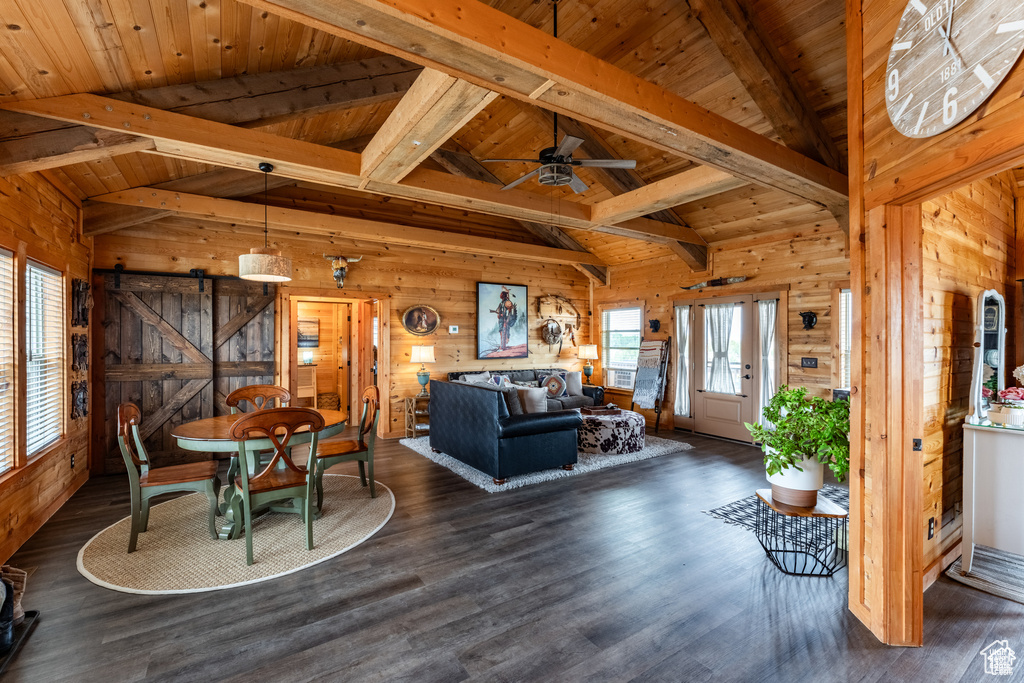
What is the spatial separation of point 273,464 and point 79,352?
2741 mm

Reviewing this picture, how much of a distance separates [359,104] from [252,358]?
136 inches

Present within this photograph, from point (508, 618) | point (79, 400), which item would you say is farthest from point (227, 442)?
point (79, 400)

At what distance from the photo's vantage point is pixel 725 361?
6469 millimetres

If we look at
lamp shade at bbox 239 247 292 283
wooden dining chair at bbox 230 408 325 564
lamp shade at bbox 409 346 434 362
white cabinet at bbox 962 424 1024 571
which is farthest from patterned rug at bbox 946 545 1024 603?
lamp shade at bbox 409 346 434 362

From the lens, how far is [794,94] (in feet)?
13.0

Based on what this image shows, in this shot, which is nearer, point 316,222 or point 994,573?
point 994,573

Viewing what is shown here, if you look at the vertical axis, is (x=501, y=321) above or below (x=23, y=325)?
above

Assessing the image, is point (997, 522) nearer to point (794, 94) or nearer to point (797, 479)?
point (797, 479)

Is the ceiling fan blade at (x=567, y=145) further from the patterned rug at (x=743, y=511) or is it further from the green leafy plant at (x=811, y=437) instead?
the patterned rug at (x=743, y=511)

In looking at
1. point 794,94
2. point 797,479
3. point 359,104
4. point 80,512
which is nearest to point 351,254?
point 359,104

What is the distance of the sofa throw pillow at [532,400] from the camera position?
15.7 ft

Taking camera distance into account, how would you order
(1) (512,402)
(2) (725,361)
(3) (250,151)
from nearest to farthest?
(3) (250,151) < (1) (512,402) < (2) (725,361)

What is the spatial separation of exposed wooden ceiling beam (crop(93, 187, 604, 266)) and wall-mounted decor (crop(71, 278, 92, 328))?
0.83 m

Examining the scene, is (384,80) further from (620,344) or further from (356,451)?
(620,344)
